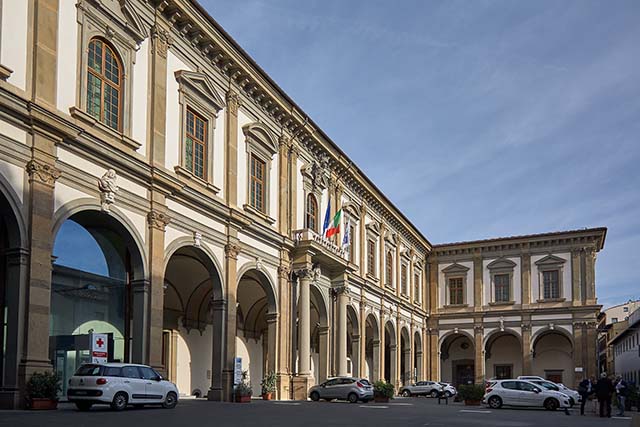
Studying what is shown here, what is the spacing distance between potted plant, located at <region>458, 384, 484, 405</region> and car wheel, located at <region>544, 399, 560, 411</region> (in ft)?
8.70

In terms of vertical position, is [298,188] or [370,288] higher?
[298,188]

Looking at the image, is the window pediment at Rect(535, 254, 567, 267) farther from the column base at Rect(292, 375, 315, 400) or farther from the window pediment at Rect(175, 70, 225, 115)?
the window pediment at Rect(175, 70, 225, 115)

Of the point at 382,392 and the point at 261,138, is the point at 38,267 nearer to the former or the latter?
the point at 261,138

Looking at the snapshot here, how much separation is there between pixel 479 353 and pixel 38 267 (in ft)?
142

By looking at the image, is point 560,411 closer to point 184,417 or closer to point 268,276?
point 268,276

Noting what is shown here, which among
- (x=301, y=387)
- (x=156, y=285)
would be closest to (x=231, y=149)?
(x=156, y=285)

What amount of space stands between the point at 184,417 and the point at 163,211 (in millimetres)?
7574

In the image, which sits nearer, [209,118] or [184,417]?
[184,417]

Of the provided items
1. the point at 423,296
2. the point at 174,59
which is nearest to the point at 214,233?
the point at 174,59

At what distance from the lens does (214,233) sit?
25.9m

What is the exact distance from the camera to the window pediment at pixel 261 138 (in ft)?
94.6

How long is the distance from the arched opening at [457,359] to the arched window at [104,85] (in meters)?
42.0

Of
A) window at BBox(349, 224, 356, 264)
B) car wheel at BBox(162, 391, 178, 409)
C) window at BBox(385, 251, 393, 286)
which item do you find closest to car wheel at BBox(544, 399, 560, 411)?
car wheel at BBox(162, 391, 178, 409)

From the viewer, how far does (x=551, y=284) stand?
179ft
